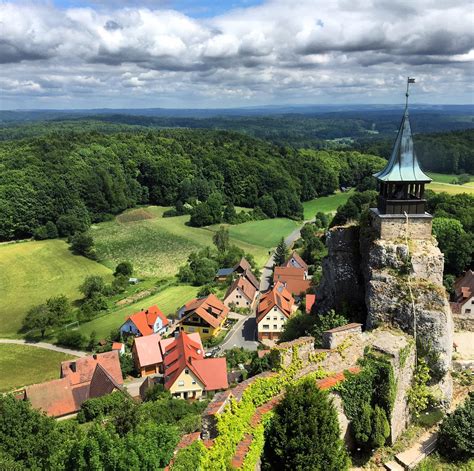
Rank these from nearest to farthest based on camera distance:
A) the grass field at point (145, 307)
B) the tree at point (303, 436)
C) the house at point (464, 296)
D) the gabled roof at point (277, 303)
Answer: the tree at point (303, 436), the house at point (464, 296), the gabled roof at point (277, 303), the grass field at point (145, 307)

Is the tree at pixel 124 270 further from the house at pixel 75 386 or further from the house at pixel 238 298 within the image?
the house at pixel 75 386

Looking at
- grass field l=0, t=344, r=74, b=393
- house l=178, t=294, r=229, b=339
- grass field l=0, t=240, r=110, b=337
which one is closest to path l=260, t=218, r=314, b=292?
house l=178, t=294, r=229, b=339

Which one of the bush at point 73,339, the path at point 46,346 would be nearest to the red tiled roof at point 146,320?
the bush at point 73,339

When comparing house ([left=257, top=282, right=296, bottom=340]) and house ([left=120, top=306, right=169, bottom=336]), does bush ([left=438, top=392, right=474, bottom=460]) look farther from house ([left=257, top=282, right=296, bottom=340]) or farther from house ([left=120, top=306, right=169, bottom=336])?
house ([left=120, top=306, right=169, bottom=336])

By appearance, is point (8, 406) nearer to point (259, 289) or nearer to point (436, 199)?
point (259, 289)

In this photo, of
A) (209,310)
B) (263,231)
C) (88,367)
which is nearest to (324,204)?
(263,231)

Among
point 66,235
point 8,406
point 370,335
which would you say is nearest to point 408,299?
point 370,335

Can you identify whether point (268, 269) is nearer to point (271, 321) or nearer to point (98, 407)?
point (271, 321)
